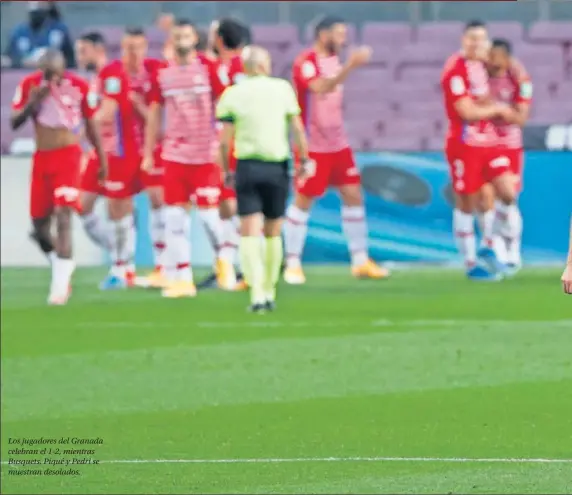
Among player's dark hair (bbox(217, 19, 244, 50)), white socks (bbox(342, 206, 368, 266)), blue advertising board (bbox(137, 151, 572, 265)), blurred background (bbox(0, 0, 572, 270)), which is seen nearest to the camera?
player's dark hair (bbox(217, 19, 244, 50))

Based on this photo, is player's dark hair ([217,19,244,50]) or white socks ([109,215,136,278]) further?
white socks ([109,215,136,278])

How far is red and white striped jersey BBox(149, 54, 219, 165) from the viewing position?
527 inches

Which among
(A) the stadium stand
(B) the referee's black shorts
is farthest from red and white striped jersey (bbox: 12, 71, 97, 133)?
(A) the stadium stand

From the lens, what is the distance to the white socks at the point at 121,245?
14258mm

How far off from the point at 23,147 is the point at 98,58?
2304 millimetres

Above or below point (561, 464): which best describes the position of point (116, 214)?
below

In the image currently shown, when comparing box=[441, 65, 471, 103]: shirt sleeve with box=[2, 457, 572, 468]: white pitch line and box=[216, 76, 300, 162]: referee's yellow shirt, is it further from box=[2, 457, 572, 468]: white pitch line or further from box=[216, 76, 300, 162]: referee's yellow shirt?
box=[2, 457, 572, 468]: white pitch line

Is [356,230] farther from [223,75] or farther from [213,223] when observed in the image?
[223,75]

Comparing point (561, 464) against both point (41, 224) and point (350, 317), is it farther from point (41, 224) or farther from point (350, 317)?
point (41, 224)

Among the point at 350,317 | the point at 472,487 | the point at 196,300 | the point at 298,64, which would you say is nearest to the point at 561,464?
the point at 472,487

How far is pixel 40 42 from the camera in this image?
60.1 feet

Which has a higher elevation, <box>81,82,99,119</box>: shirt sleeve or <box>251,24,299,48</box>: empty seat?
<box>81,82,99,119</box>: shirt sleeve

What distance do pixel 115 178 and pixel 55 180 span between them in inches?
65.2

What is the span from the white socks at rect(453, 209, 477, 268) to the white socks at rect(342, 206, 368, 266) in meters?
0.75
